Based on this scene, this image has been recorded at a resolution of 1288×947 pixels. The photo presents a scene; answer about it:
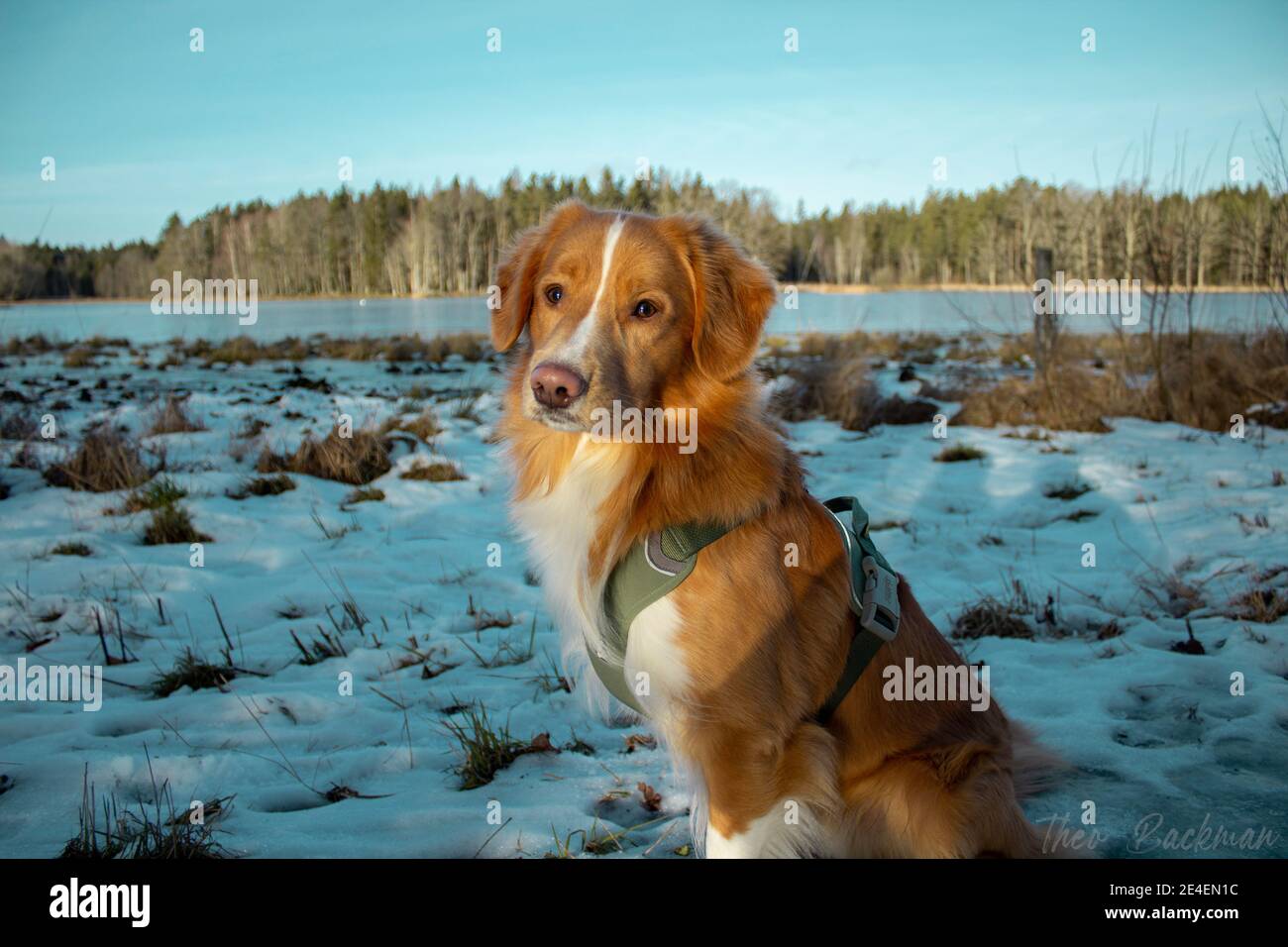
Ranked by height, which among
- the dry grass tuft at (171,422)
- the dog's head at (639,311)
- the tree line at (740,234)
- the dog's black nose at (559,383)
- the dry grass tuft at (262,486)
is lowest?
the dry grass tuft at (262,486)

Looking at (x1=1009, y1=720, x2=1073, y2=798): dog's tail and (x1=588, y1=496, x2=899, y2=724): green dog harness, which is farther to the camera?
(x1=1009, y1=720, x2=1073, y2=798): dog's tail

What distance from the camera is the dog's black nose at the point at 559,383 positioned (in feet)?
8.51

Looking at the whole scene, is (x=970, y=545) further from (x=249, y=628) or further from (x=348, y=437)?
(x=348, y=437)

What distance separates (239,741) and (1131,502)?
7090 millimetres

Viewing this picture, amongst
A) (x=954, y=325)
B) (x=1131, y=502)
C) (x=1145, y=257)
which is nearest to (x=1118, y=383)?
(x=1145, y=257)

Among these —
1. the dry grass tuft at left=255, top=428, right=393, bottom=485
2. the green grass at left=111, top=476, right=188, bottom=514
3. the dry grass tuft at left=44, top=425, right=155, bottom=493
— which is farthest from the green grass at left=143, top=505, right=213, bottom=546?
the dry grass tuft at left=255, top=428, right=393, bottom=485

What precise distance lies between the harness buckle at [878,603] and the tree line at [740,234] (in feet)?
28.3

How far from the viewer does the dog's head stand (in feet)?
8.91

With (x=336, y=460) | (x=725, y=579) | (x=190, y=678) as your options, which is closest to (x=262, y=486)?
(x=336, y=460)

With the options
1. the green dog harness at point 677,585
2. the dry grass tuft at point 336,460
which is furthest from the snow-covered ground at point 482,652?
the green dog harness at point 677,585

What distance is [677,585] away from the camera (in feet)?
8.44

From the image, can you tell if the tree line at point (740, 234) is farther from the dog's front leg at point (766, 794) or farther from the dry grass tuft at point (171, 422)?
the dog's front leg at point (766, 794)

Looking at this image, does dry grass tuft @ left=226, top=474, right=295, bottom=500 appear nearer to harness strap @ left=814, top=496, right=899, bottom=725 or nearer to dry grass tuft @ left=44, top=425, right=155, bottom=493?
dry grass tuft @ left=44, top=425, right=155, bottom=493

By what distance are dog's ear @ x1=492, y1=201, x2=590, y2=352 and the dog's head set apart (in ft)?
0.15
